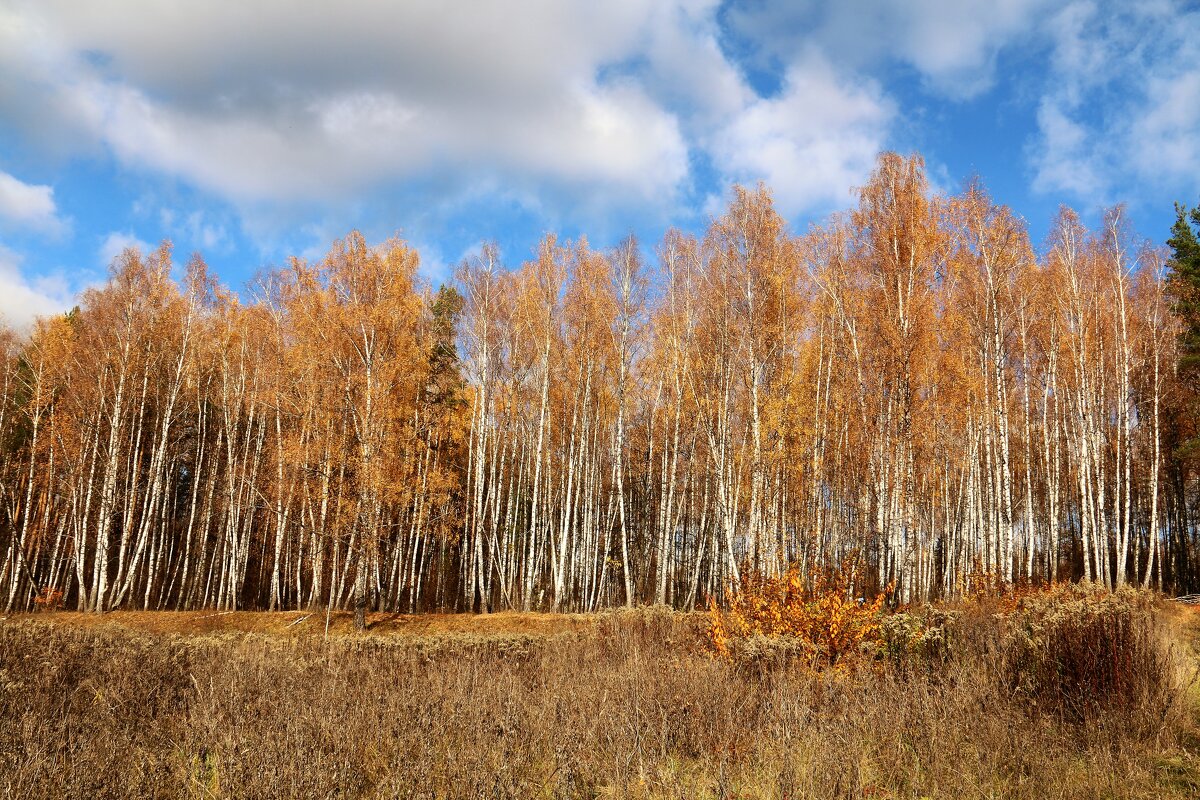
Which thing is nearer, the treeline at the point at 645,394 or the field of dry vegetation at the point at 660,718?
the field of dry vegetation at the point at 660,718

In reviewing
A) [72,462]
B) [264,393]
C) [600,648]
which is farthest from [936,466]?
[72,462]

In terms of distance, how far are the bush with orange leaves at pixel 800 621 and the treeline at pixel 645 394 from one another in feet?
15.5

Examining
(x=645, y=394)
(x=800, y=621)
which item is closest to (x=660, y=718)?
(x=800, y=621)

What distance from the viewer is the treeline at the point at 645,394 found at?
55.4 feet

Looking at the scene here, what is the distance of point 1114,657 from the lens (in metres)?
5.84

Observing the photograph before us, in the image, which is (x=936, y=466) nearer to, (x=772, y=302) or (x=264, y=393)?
(x=772, y=302)

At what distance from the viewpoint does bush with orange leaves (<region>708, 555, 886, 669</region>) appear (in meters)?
7.82

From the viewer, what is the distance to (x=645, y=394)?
24859mm

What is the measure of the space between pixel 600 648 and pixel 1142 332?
2424 cm

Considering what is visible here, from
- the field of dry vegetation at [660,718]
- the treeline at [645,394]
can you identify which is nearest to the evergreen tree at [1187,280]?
the treeline at [645,394]

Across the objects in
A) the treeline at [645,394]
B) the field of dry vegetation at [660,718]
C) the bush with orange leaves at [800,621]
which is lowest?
the field of dry vegetation at [660,718]

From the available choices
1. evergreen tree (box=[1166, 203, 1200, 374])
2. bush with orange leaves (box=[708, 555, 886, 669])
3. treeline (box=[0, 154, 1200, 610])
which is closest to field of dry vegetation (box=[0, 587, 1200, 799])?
bush with orange leaves (box=[708, 555, 886, 669])

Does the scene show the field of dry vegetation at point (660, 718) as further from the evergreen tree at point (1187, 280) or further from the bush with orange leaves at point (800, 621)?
the evergreen tree at point (1187, 280)

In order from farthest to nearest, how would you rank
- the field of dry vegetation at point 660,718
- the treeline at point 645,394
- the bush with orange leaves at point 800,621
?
1. the treeline at point 645,394
2. the bush with orange leaves at point 800,621
3. the field of dry vegetation at point 660,718
